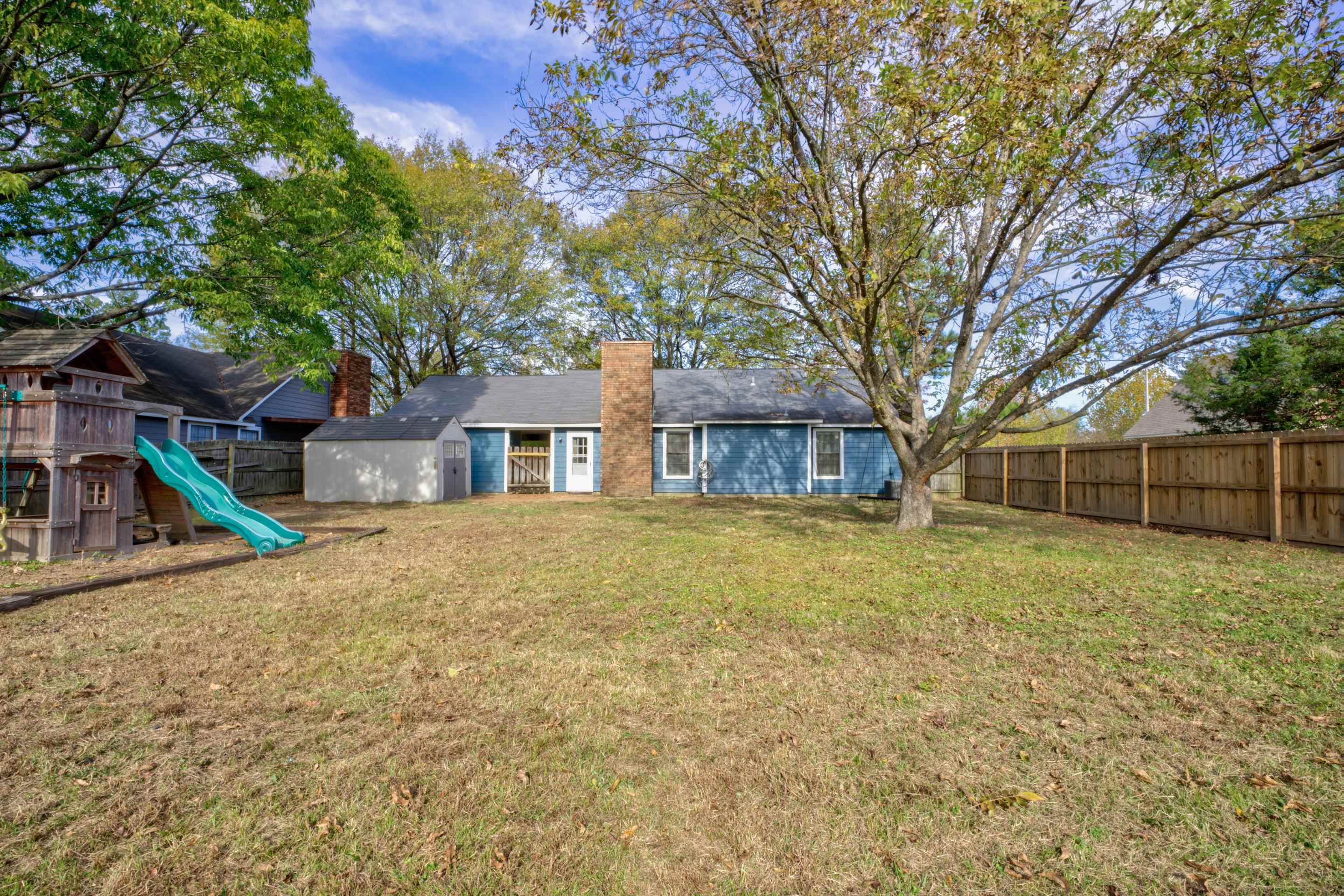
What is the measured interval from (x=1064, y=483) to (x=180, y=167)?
1964 centimetres

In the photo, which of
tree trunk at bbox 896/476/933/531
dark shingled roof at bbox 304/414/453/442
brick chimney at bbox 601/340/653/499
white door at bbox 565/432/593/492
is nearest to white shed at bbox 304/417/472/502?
dark shingled roof at bbox 304/414/453/442

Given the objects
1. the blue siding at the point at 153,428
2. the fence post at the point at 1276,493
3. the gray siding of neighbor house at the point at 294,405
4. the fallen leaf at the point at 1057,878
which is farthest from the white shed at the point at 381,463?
the fence post at the point at 1276,493

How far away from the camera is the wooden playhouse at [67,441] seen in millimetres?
7641

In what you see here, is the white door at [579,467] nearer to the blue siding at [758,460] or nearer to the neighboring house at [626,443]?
the neighboring house at [626,443]

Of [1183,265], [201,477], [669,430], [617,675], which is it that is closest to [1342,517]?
[1183,265]

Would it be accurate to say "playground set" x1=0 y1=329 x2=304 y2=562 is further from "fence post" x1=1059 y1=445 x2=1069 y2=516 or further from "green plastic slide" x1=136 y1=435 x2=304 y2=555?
"fence post" x1=1059 y1=445 x2=1069 y2=516

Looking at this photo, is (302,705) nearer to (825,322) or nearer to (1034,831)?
(1034,831)

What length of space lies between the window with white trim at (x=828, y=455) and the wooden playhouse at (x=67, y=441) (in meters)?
16.5

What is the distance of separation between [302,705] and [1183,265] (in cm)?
1127

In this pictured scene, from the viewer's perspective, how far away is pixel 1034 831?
7.92ft

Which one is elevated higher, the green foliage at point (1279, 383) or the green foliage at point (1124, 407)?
the green foliage at point (1124, 407)

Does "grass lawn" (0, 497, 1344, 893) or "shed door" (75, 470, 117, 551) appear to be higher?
"shed door" (75, 470, 117, 551)

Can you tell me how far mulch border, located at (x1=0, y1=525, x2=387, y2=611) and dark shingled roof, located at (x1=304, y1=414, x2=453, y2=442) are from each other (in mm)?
7813

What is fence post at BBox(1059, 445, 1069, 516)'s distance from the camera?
1411cm
